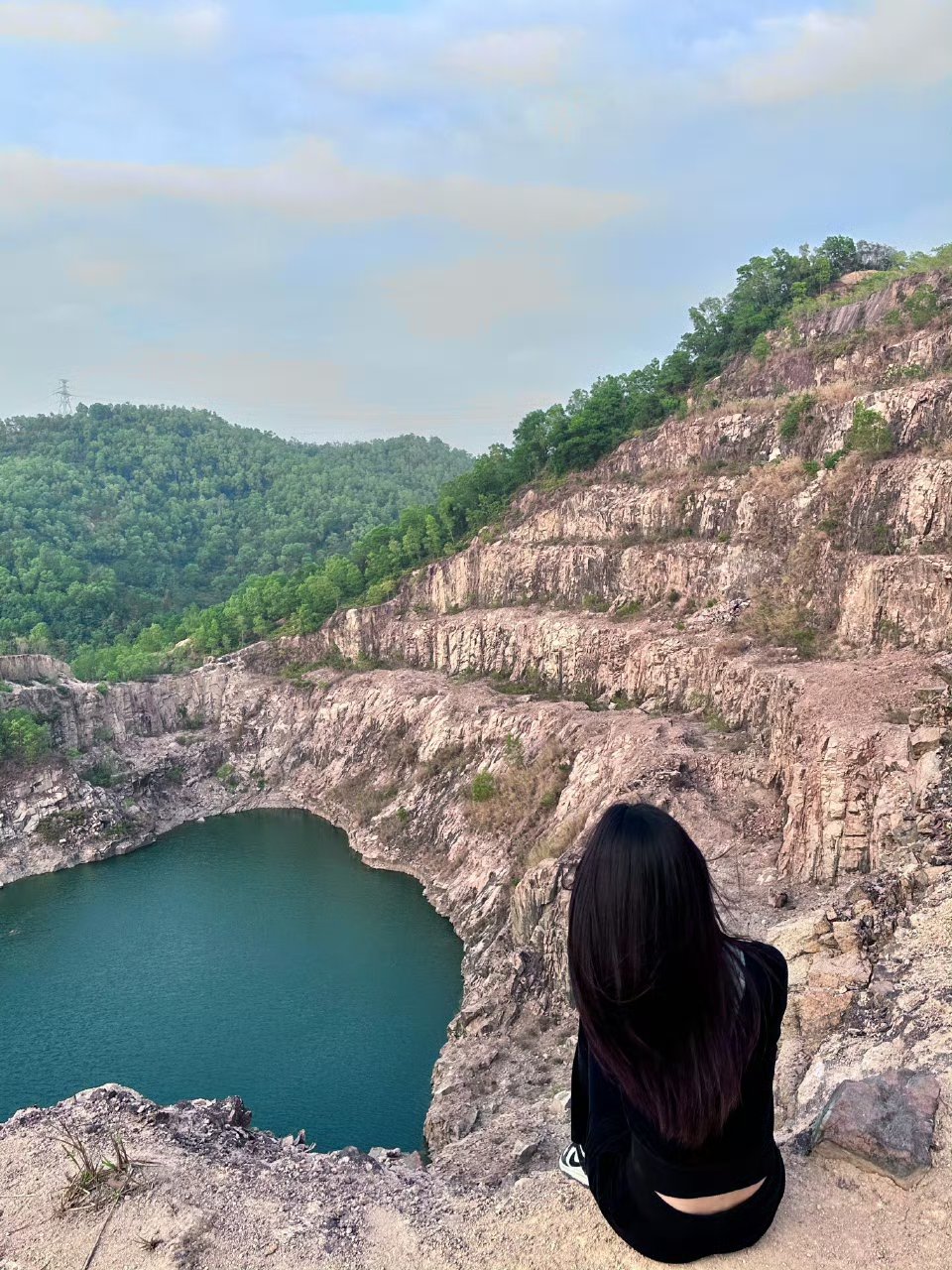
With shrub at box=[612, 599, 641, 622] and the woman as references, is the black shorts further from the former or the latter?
shrub at box=[612, 599, 641, 622]

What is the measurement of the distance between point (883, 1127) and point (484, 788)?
26.1m

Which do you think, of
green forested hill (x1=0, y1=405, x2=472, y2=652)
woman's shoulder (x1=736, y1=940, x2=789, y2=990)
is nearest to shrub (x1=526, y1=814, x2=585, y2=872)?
woman's shoulder (x1=736, y1=940, x2=789, y2=990)

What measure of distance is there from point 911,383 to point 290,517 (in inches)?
2609

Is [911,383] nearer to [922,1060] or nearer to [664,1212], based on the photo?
[922,1060]

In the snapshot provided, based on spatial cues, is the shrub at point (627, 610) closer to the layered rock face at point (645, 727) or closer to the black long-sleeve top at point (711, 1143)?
the layered rock face at point (645, 727)

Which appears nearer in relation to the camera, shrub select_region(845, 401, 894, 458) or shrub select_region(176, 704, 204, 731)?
shrub select_region(845, 401, 894, 458)

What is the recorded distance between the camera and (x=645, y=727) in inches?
1134

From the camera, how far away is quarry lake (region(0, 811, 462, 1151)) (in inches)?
879

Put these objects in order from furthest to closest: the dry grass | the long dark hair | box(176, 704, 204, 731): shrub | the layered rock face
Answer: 1. box(176, 704, 204, 731): shrub
2. the layered rock face
3. the dry grass
4. the long dark hair

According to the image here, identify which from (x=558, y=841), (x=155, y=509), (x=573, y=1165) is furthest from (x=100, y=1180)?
(x=155, y=509)

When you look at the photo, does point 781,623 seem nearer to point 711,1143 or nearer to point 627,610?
point 627,610

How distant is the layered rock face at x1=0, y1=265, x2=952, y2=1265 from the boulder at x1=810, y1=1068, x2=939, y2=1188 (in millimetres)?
98

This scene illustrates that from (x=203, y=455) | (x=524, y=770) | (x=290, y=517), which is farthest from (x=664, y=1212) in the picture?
(x=203, y=455)

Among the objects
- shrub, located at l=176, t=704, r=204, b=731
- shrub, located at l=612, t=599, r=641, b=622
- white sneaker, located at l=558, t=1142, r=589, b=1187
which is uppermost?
shrub, located at l=612, t=599, r=641, b=622
